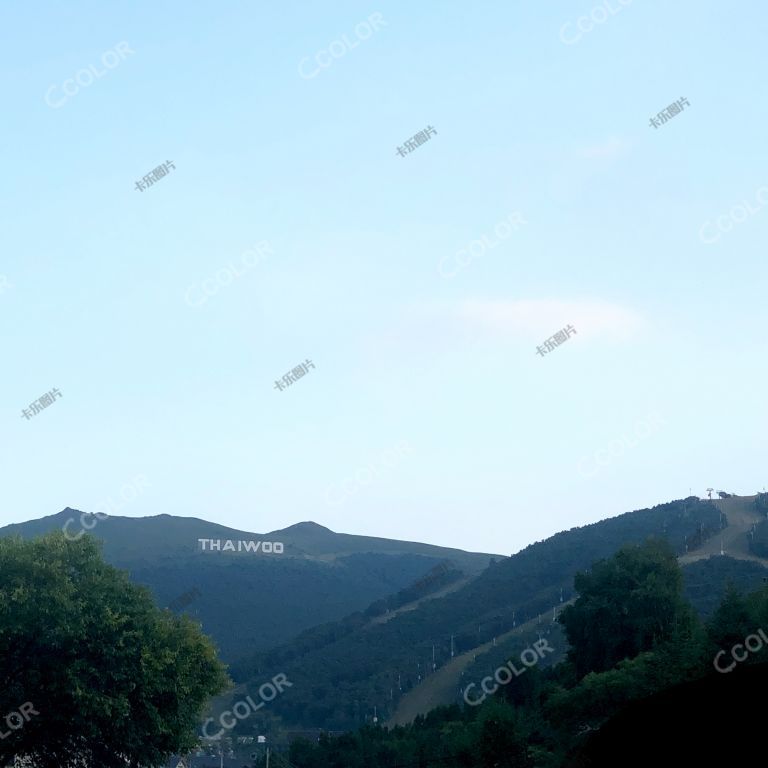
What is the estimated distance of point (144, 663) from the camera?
49.2 meters

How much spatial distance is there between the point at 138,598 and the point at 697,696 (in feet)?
149

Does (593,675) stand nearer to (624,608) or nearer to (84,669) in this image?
(624,608)

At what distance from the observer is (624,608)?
7394 cm

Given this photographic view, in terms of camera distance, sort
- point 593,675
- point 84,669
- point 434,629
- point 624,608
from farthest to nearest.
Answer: point 434,629
point 624,608
point 593,675
point 84,669

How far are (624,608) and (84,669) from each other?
39.9m

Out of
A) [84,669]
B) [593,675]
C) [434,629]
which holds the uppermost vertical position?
[84,669]

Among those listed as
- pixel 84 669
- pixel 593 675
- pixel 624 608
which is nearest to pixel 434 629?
pixel 624 608

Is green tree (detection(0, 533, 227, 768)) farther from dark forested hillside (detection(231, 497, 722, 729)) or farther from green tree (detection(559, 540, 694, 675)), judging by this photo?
dark forested hillside (detection(231, 497, 722, 729))

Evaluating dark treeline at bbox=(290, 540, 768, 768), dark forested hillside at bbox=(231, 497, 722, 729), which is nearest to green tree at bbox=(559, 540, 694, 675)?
dark treeline at bbox=(290, 540, 768, 768)

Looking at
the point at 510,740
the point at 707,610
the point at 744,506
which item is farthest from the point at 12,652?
the point at 744,506

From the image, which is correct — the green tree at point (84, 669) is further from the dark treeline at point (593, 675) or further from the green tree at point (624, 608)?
the green tree at point (624, 608)

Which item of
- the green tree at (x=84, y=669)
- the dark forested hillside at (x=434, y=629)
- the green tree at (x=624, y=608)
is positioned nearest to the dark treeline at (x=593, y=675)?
the green tree at (x=624, y=608)

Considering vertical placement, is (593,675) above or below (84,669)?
below

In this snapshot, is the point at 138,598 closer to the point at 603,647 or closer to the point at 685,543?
the point at 603,647
